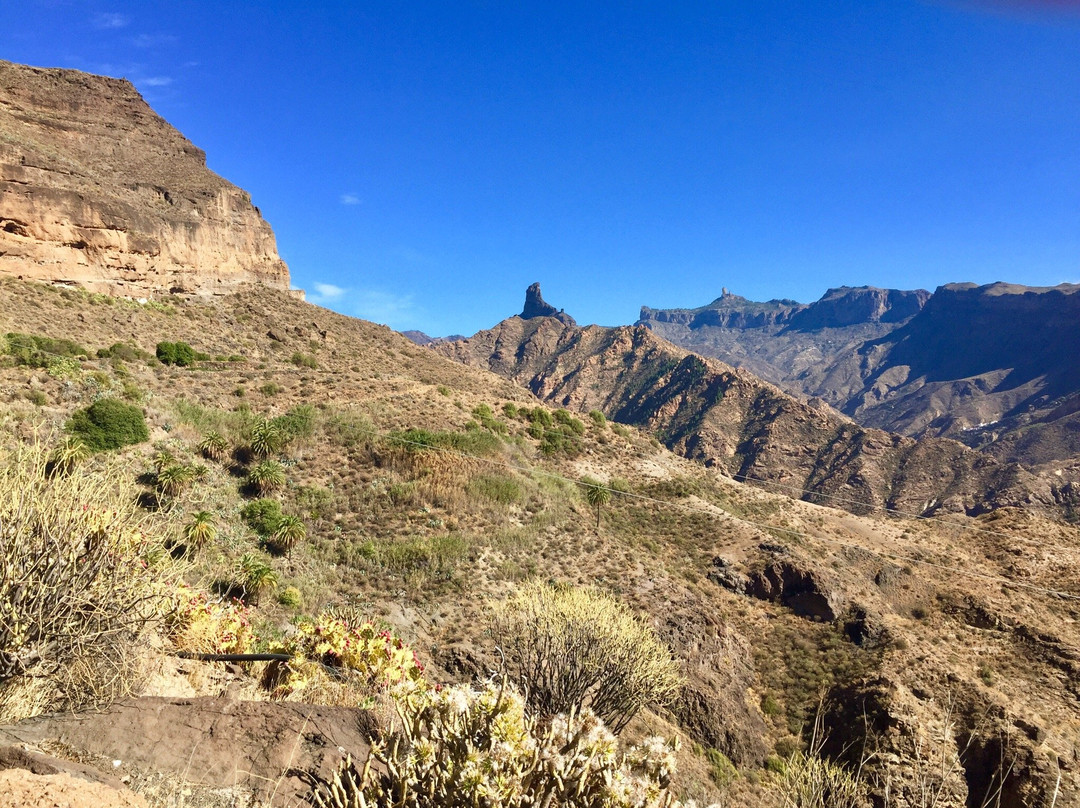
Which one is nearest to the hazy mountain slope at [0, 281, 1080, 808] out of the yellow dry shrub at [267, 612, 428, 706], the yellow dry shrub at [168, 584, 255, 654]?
the yellow dry shrub at [267, 612, 428, 706]

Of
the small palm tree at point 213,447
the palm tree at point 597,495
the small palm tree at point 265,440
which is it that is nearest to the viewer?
the small palm tree at point 213,447

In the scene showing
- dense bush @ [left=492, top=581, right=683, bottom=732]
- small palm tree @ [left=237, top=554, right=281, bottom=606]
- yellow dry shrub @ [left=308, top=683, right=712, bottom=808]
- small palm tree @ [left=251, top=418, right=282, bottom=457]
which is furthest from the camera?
small palm tree @ [left=251, top=418, right=282, bottom=457]

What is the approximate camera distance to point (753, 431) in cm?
9706

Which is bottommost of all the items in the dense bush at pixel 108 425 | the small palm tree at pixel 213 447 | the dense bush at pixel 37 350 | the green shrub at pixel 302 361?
the small palm tree at pixel 213 447

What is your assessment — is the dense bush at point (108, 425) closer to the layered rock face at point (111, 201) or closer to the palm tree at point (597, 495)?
the palm tree at point (597, 495)

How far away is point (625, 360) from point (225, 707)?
147 meters

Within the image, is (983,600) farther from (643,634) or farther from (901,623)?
(643,634)

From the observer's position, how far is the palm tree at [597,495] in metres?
25.6

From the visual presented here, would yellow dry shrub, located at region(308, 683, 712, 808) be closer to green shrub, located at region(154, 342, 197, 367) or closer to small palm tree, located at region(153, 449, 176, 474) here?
small palm tree, located at region(153, 449, 176, 474)

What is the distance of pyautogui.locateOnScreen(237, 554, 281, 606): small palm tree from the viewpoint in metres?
12.7

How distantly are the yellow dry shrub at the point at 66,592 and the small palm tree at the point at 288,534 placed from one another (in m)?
11.1

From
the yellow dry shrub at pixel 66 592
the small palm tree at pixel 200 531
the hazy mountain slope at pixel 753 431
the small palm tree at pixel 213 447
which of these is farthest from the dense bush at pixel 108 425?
the hazy mountain slope at pixel 753 431

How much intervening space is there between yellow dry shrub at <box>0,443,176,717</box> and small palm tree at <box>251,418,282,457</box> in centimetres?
1622

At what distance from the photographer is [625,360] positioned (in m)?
148
